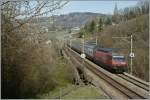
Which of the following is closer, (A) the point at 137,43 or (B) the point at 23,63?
(B) the point at 23,63

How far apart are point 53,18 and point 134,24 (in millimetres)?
46820

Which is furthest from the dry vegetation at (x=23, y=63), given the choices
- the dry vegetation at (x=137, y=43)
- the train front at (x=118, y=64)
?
the dry vegetation at (x=137, y=43)

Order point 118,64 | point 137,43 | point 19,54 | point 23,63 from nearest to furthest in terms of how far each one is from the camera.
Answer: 1. point 19,54
2. point 23,63
3. point 118,64
4. point 137,43

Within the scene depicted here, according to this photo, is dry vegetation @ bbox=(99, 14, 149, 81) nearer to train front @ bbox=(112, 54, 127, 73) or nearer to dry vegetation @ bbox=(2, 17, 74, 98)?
train front @ bbox=(112, 54, 127, 73)

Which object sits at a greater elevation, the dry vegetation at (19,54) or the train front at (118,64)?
the dry vegetation at (19,54)

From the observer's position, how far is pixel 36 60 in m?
12.1

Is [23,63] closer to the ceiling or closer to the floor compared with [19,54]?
closer to the floor

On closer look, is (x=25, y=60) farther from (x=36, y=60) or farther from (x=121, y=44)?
(x=121, y=44)

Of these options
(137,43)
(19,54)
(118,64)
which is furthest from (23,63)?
(137,43)

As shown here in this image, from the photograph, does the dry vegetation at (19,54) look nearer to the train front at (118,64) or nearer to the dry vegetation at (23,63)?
the dry vegetation at (23,63)

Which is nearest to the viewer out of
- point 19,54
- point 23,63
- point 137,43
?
point 19,54

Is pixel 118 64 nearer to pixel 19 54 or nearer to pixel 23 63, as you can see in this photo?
pixel 23 63

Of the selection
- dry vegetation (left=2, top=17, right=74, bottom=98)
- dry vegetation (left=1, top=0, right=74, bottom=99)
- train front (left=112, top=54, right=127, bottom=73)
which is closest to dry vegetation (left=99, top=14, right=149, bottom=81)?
train front (left=112, top=54, right=127, bottom=73)

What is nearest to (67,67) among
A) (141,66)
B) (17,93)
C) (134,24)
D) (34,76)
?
(34,76)
